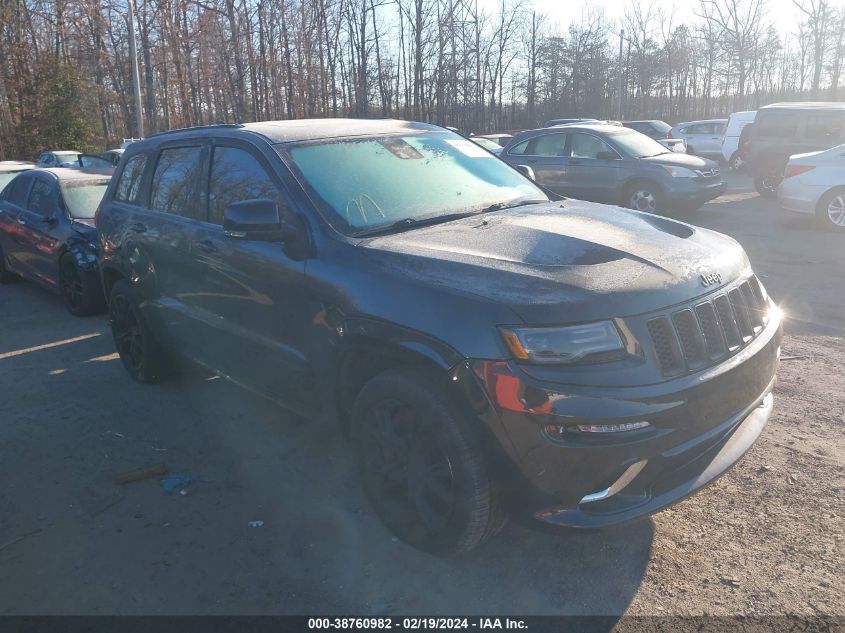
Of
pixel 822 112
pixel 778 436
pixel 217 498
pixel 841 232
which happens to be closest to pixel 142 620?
pixel 217 498

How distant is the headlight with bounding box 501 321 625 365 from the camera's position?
109 inches

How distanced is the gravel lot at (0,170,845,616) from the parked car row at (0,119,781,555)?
33 cm

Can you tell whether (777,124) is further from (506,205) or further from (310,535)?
(310,535)

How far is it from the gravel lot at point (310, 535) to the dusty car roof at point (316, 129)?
1.87 meters

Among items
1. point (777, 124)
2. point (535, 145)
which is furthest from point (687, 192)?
point (777, 124)

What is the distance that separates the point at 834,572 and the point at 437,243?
2212mm

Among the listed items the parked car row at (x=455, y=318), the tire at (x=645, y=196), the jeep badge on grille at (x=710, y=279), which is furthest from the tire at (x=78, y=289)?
the tire at (x=645, y=196)

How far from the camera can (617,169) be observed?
1302 cm

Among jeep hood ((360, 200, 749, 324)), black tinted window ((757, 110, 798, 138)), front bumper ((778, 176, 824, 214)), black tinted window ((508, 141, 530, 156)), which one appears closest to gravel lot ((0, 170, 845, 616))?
jeep hood ((360, 200, 749, 324))

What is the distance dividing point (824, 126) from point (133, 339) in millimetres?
15277

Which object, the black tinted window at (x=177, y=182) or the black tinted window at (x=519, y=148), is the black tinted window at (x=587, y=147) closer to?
the black tinted window at (x=519, y=148)

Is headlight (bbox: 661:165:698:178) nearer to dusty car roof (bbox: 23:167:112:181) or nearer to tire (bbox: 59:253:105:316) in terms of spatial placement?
dusty car roof (bbox: 23:167:112:181)

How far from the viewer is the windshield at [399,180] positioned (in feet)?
12.5

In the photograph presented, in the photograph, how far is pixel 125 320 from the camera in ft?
18.6
